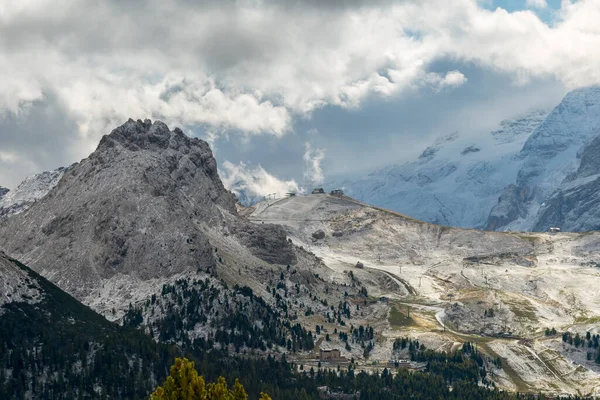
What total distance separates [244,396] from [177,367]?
1309 cm

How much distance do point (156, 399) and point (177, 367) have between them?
316 inches

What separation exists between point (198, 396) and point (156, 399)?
743cm

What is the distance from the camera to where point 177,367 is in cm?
17300

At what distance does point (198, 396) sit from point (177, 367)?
22.2ft

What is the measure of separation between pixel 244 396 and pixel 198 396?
792 centimetres

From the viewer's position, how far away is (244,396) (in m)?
170

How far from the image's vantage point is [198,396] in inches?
6688

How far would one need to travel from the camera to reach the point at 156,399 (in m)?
167

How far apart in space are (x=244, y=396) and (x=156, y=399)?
1505 centimetres
